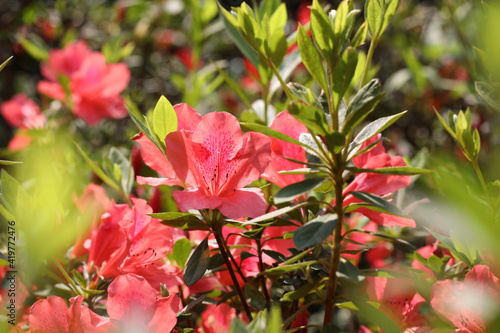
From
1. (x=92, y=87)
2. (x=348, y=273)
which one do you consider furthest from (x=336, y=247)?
(x=92, y=87)

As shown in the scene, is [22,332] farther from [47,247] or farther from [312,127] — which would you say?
[312,127]

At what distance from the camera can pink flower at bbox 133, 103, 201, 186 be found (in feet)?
2.69

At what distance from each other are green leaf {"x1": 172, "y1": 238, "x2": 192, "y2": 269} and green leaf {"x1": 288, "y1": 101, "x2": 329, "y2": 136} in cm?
35

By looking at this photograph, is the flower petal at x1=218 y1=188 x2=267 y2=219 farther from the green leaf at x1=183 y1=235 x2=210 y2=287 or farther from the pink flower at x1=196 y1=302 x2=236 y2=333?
the pink flower at x1=196 y1=302 x2=236 y2=333

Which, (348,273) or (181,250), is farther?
(181,250)

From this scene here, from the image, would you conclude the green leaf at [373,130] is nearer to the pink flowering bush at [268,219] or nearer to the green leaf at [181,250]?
the pink flowering bush at [268,219]

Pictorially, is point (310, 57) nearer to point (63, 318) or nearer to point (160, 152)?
point (160, 152)

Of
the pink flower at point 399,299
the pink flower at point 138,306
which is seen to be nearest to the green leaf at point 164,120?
the pink flower at point 138,306

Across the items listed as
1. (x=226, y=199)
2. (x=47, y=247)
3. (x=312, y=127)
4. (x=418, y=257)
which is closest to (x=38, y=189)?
(x=47, y=247)

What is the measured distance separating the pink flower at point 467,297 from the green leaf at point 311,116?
327 mm

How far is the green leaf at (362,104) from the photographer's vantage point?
672 mm

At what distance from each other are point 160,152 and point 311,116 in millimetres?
283

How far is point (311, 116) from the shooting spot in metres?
0.66

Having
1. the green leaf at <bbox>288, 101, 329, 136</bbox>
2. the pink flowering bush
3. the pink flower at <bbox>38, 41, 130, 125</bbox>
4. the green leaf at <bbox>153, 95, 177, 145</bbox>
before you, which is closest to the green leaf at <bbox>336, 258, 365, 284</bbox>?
the pink flowering bush
